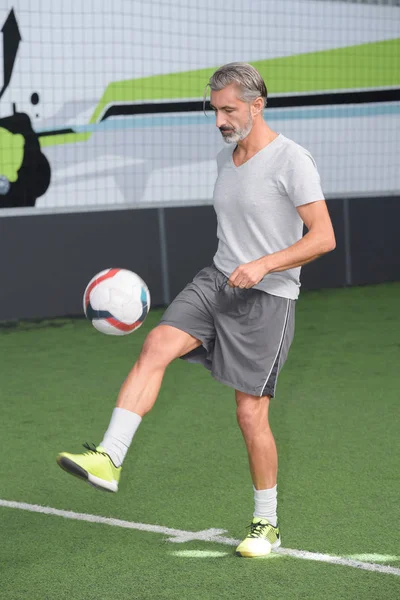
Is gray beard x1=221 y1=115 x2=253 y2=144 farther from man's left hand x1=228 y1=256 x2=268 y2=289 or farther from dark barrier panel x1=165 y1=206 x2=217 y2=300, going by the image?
dark barrier panel x1=165 y1=206 x2=217 y2=300

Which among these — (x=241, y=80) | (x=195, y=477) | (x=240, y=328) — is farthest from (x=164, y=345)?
(x=195, y=477)

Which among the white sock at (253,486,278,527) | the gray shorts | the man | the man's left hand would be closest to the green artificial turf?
the white sock at (253,486,278,527)

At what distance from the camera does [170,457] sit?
20.9ft

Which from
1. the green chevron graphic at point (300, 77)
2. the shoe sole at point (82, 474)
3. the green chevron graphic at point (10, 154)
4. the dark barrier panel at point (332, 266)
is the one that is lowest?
the dark barrier panel at point (332, 266)

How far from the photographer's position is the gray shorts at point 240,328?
461cm

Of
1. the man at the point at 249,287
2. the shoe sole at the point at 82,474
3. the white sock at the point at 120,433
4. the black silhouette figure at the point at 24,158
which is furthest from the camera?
the black silhouette figure at the point at 24,158

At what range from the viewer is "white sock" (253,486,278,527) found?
4.74 meters

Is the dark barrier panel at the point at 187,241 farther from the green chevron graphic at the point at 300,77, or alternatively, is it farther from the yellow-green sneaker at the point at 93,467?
the yellow-green sneaker at the point at 93,467

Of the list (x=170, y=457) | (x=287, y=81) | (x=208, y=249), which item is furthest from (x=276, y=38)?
(x=170, y=457)

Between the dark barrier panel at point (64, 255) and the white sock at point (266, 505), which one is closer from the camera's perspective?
the white sock at point (266, 505)

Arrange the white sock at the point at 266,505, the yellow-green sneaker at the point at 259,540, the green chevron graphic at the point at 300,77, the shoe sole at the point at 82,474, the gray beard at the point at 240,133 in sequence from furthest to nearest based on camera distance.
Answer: the green chevron graphic at the point at 300,77
the white sock at the point at 266,505
the yellow-green sneaker at the point at 259,540
the gray beard at the point at 240,133
the shoe sole at the point at 82,474

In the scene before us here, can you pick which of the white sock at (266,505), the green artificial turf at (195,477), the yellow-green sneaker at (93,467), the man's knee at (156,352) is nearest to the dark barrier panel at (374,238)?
the green artificial turf at (195,477)

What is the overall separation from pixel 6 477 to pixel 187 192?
295 inches

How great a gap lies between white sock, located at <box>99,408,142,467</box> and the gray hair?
4.41ft
